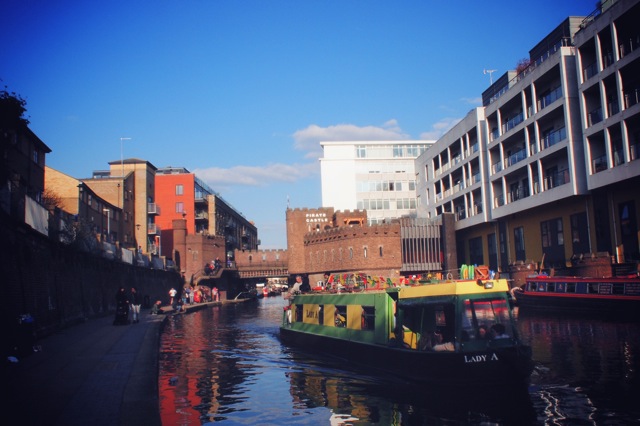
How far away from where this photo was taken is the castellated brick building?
2250 inches

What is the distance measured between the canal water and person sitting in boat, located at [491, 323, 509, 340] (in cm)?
117

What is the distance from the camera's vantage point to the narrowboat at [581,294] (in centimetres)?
2591

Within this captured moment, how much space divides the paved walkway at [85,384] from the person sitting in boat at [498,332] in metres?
7.29

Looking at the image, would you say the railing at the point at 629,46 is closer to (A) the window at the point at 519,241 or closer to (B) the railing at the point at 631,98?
(B) the railing at the point at 631,98

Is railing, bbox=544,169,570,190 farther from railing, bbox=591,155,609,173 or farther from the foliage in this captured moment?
the foliage

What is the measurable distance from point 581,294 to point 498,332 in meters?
19.3

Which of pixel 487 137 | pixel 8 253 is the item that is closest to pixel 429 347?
pixel 8 253

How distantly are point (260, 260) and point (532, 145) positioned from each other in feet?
163

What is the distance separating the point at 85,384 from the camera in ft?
34.8

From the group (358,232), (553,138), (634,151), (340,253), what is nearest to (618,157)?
(634,151)

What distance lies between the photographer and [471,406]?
11422 mm

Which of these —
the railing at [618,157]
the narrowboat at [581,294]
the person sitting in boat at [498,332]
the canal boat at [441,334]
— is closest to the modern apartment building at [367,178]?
the narrowboat at [581,294]

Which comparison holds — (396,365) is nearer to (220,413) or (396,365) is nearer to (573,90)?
(220,413)

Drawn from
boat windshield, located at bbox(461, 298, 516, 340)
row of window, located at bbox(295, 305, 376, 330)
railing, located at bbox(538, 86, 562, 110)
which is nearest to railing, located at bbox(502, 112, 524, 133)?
railing, located at bbox(538, 86, 562, 110)
